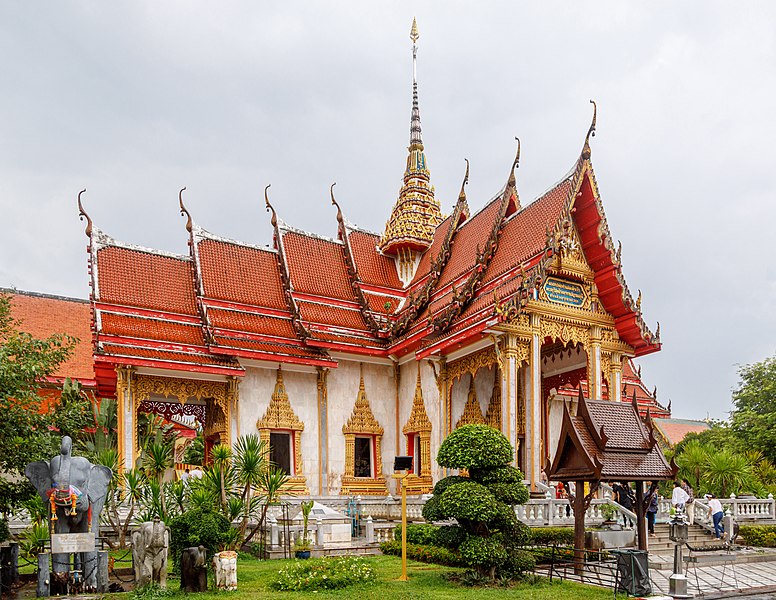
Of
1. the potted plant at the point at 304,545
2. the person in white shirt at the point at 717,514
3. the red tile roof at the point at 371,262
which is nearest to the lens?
the potted plant at the point at 304,545

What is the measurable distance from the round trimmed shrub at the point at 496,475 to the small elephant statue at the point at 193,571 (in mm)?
3675

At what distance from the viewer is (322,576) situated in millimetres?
9359

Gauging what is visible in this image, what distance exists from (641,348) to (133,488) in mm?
11387

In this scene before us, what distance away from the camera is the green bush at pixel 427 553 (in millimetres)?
11227

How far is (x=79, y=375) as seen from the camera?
24719 millimetres

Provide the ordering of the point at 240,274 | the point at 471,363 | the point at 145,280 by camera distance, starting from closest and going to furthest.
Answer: the point at 471,363 < the point at 145,280 < the point at 240,274

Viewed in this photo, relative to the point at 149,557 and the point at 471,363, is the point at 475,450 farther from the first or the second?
the point at 471,363

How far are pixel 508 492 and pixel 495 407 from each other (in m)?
7.48

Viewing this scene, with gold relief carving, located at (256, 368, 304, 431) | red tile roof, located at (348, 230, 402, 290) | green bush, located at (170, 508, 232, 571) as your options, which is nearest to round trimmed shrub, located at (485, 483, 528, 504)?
green bush, located at (170, 508, 232, 571)

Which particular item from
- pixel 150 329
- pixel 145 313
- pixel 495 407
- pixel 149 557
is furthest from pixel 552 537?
pixel 145 313

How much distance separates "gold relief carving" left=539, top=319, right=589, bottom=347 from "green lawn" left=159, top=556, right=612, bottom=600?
659cm

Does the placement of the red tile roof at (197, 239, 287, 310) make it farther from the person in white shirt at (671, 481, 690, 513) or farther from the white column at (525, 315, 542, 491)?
the person in white shirt at (671, 481, 690, 513)

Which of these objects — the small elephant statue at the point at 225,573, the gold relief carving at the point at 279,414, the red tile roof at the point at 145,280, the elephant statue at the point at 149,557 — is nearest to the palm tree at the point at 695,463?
the gold relief carving at the point at 279,414

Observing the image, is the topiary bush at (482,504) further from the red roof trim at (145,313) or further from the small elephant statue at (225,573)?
the red roof trim at (145,313)
